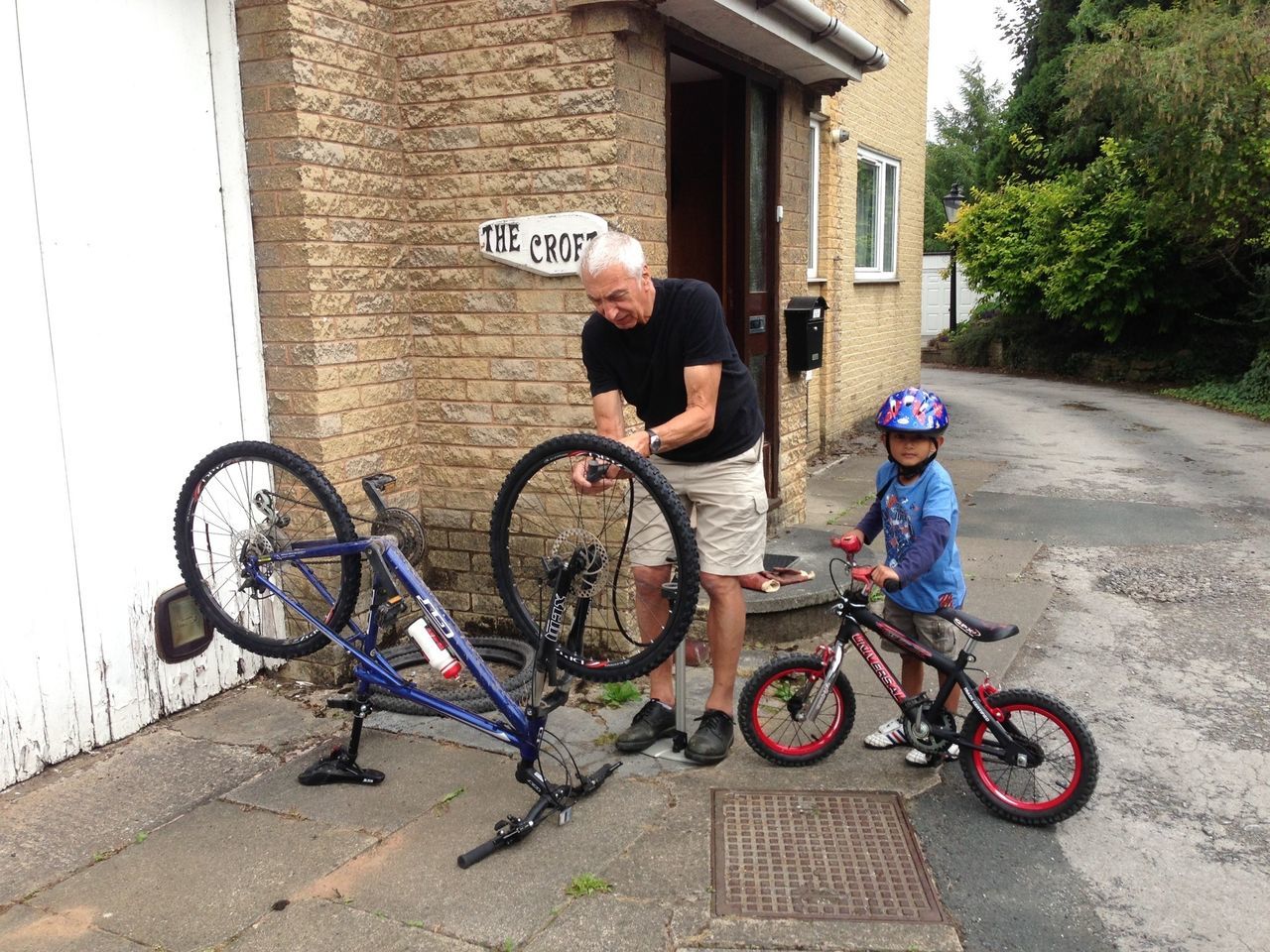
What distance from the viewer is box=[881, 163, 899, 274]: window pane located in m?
13.6

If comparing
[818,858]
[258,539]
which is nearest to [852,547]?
[818,858]

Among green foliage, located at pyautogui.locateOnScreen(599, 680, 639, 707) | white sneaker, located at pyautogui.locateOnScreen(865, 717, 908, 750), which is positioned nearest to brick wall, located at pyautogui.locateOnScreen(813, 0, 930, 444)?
green foliage, located at pyautogui.locateOnScreen(599, 680, 639, 707)

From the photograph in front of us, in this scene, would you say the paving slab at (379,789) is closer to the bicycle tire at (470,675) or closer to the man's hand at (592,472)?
the bicycle tire at (470,675)

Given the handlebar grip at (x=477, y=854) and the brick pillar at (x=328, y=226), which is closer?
the handlebar grip at (x=477, y=854)

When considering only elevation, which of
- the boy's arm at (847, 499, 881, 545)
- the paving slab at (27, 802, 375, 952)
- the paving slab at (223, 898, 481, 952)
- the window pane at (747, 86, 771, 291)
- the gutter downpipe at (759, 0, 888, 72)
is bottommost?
the paving slab at (223, 898, 481, 952)

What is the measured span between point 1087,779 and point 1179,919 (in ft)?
1.64

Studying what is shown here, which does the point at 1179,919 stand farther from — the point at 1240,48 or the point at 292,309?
the point at 1240,48

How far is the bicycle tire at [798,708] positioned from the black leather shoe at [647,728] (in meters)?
0.34

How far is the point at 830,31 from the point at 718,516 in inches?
126

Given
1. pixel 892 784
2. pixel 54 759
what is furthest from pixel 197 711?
pixel 892 784

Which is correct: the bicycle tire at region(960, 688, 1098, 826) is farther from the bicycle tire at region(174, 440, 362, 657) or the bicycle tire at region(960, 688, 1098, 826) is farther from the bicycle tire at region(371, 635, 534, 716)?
the bicycle tire at region(174, 440, 362, 657)

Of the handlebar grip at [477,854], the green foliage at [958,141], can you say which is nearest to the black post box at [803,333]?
the handlebar grip at [477,854]

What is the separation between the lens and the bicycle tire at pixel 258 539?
3.60m

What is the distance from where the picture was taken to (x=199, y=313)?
449cm
